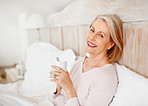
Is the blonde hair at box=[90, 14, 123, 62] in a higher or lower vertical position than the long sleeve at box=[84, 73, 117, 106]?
higher

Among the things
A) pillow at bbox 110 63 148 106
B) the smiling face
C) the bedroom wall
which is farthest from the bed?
the bedroom wall

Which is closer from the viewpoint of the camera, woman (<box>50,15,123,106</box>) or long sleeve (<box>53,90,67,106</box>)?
woman (<box>50,15,123,106</box>)

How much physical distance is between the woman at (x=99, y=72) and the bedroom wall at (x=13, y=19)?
1.64m

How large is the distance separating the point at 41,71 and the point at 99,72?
0.78 meters

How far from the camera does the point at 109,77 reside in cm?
81

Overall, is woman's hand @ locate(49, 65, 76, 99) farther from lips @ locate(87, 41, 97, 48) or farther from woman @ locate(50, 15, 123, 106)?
lips @ locate(87, 41, 97, 48)

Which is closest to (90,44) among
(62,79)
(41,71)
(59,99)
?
(62,79)

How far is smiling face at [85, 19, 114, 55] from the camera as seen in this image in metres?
0.88

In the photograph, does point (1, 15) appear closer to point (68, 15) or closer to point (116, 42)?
point (68, 15)

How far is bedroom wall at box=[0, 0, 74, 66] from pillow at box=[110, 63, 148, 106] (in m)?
1.89

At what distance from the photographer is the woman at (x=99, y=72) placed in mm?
780

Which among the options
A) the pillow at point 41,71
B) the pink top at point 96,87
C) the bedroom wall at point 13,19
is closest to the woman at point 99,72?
the pink top at point 96,87

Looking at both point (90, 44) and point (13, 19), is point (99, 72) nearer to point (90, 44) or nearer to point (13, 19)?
point (90, 44)

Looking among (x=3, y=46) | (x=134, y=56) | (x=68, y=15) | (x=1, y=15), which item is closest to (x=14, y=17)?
(x=1, y=15)
